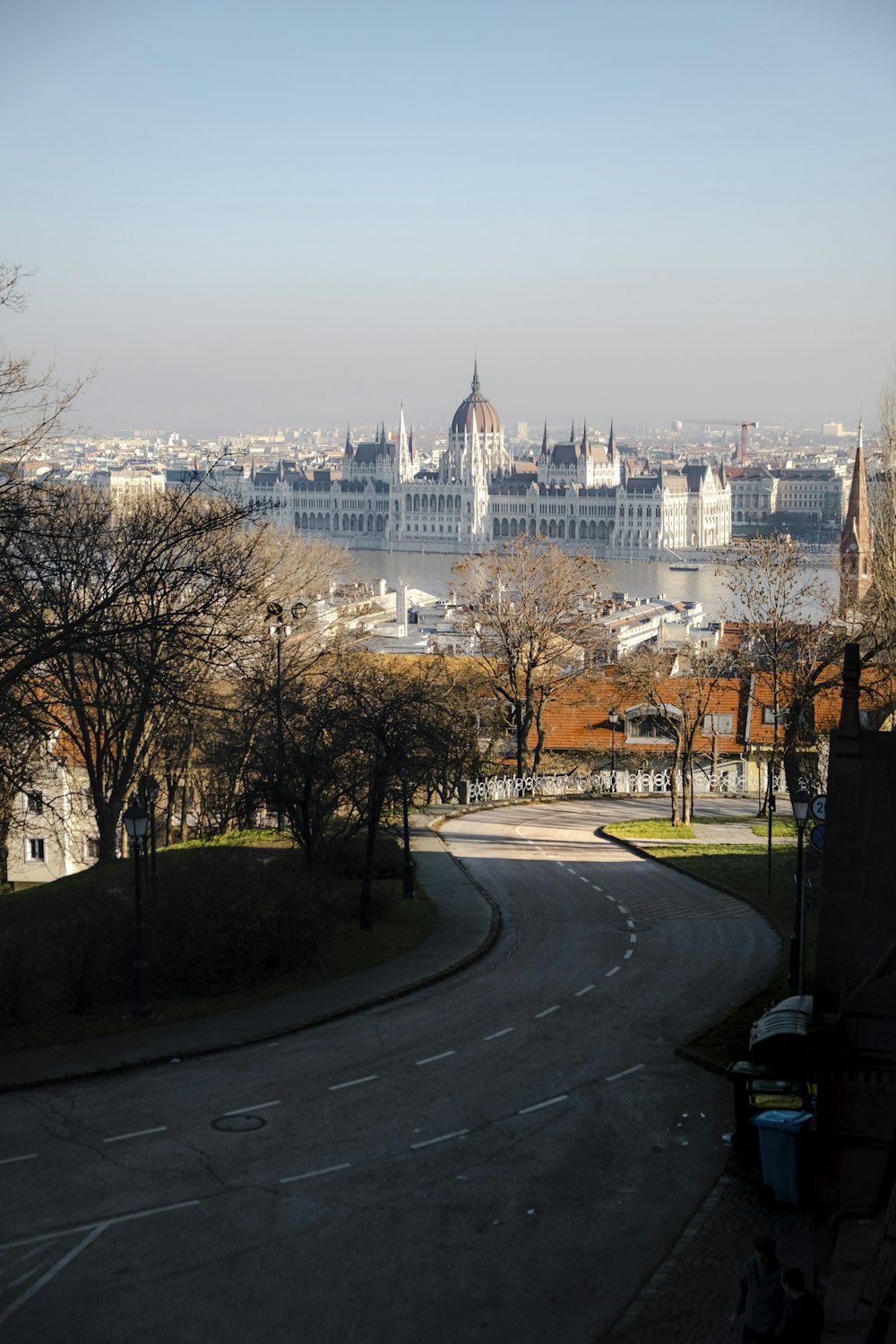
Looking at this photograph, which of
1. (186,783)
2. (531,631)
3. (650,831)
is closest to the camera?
(650,831)

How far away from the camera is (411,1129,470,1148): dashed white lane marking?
1143 centimetres

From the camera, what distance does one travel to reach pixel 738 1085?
11109 millimetres

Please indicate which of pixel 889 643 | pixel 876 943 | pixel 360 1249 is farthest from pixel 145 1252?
pixel 889 643

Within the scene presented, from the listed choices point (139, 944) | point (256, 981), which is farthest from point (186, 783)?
point (139, 944)

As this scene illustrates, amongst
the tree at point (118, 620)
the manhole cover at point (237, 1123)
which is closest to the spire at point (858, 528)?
the tree at point (118, 620)

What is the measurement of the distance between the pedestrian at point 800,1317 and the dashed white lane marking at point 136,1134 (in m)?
5.92

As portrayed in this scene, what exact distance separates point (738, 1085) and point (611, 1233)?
1.79 metres

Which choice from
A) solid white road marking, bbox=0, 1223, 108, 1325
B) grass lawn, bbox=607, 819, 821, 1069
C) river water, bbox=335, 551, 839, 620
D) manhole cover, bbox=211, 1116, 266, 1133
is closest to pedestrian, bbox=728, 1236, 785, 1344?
solid white road marking, bbox=0, 1223, 108, 1325

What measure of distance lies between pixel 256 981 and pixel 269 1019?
133cm

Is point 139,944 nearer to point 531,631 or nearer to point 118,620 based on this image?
point 118,620

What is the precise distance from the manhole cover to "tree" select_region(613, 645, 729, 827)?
58.9ft

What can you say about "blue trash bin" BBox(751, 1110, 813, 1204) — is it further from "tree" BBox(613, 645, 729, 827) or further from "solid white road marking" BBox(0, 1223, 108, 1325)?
"tree" BBox(613, 645, 729, 827)

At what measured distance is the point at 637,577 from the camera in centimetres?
17250

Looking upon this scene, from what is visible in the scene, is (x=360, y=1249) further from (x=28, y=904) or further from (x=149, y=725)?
(x=149, y=725)
